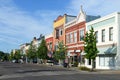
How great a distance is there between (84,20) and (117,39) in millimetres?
16249

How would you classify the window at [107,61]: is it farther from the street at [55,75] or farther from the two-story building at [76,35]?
the street at [55,75]

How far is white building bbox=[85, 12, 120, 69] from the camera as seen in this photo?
4888 cm

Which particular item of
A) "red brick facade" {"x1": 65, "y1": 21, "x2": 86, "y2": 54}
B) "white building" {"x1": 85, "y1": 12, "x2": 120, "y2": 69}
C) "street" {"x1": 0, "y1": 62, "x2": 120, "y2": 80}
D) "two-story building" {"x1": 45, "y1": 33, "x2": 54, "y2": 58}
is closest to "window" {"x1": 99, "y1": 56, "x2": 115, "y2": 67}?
"white building" {"x1": 85, "y1": 12, "x2": 120, "y2": 69}

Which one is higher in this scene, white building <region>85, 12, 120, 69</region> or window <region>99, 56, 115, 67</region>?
white building <region>85, 12, 120, 69</region>

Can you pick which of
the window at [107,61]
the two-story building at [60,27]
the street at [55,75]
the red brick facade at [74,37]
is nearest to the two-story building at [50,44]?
the two-story building at [60,27]

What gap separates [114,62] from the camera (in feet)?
163

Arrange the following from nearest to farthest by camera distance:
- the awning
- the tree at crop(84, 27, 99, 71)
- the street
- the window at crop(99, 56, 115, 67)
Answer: the street → the tree at crop(84, 27, 99, 71) → the awning → the window at crop(99, 56, 115, 67)

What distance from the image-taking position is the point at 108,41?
51.7 meters

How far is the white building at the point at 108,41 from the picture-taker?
4888cm

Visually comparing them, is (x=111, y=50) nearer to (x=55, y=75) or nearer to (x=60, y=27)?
(x=55, y=75)

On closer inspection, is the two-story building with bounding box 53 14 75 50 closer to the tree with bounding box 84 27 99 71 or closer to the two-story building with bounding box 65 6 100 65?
the two-story building with bounding box 65 6 100 65

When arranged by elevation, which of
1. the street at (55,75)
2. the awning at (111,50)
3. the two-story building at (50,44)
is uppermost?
the two-story building at (50,44)

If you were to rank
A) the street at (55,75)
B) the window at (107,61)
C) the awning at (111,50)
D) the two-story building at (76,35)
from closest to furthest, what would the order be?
the street at (55,75) → the awning at (111,50) → the window at (107,61) → the two-story building at (76,35)

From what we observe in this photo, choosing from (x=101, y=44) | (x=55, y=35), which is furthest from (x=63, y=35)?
(x=101, y=44)
